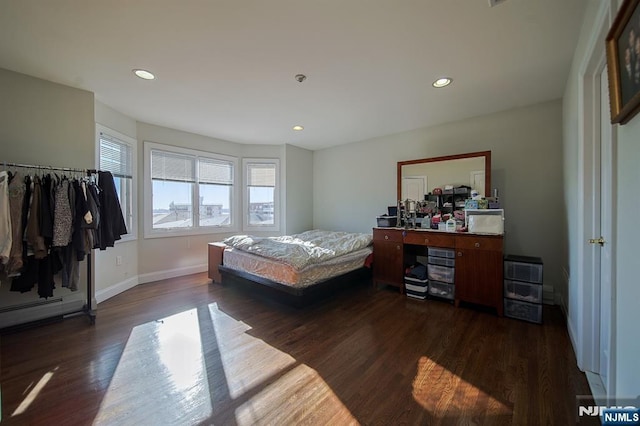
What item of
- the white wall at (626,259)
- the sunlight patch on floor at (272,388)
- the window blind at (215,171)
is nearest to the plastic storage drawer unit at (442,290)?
the white wall at (626,259)

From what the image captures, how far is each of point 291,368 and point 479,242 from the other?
2.37 meters

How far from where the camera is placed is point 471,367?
184cm

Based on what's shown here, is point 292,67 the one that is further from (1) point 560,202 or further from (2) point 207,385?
(1) point 560,202

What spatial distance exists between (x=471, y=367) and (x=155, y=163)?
4751 millimetres

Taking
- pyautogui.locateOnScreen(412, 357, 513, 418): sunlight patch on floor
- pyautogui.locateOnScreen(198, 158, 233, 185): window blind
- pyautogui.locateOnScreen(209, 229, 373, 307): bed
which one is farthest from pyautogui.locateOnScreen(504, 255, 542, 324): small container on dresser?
pyautogui.locateOnScreen(198, 158, 233, 185): window blind

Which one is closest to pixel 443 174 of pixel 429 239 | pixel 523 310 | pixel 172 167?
pixel 429 239

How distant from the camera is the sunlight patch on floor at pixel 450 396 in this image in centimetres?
144

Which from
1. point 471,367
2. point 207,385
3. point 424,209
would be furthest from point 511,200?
point 207,385

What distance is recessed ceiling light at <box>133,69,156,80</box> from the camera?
7.77 feet

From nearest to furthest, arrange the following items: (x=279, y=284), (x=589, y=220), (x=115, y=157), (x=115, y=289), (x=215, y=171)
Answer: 1. (x=589, y=220)
2. (x=279, y=284)
3. (x=115, y=289)
4. (x=115, y=157)
5. (x=215, y=171)

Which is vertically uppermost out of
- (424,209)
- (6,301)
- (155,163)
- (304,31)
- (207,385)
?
(304,31)

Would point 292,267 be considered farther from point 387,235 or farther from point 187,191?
point 187,191

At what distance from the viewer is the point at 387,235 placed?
352 cm

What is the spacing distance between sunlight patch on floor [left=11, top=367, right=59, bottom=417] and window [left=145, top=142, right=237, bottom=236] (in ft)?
7.87
